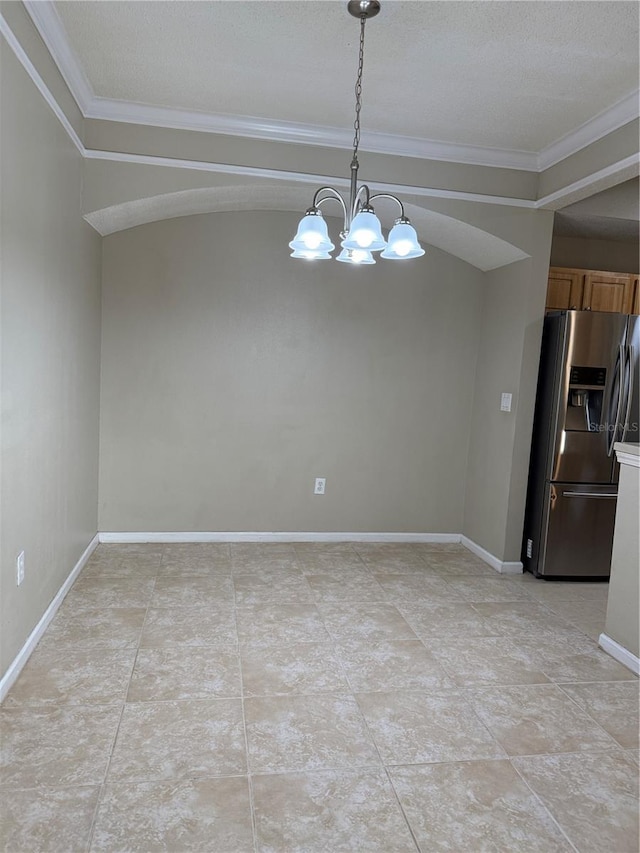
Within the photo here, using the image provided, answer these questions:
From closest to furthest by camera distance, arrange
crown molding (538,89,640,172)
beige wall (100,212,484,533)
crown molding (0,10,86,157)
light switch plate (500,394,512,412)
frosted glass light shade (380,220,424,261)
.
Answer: crown molding (0,10,86,157) < frosted glass light shade (380,220,424,261) < crown molding (538,89,640,172) < light switch plate (500,394,512,412) < beige wall (100,212,484,533)

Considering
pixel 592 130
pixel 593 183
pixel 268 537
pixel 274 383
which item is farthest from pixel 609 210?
pixel 268 537

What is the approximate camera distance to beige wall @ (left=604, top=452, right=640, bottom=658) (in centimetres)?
288

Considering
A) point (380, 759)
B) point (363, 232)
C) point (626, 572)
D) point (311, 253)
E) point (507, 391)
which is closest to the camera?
point (380, 759)

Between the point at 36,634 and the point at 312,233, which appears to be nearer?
the point at 312,233

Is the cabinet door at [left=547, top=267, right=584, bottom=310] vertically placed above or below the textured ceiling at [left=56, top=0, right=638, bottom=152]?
below

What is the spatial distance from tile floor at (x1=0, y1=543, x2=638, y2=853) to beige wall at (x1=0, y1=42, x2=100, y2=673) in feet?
1.24

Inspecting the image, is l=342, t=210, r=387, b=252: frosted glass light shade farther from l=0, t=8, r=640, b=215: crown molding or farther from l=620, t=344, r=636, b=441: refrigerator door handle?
l=620, t=344, r=636, b=441: refrigerator door handle

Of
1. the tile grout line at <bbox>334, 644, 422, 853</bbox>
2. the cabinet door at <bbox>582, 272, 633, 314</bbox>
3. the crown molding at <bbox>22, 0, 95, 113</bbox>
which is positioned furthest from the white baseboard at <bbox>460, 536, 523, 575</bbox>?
the crown molding at <bbox>22, 0, 95, 113</bbox>

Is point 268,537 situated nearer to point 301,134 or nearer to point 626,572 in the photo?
point 626,572

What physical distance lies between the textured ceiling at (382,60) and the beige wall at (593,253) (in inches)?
50.5

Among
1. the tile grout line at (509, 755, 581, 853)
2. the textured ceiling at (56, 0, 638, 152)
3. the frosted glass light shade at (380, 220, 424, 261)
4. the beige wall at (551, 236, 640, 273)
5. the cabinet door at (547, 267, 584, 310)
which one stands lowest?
the tile grout line at (509, 755, 581, 853)

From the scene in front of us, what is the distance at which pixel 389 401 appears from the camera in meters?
4.61

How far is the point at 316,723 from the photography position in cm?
232

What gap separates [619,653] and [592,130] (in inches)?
108
